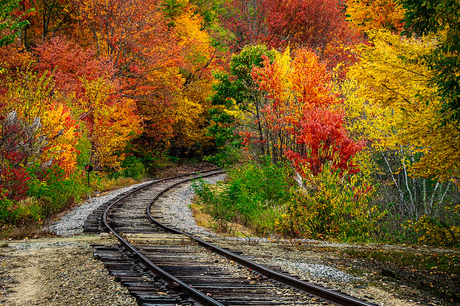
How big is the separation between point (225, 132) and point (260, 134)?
415 cm

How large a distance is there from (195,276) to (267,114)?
40.7ft

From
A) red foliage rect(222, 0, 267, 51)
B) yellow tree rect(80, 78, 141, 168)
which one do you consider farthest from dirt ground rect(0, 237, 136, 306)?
red foliage rect(222, 0, 267, 51)

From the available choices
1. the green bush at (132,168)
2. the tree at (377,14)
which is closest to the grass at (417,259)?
the tree at (377,14)

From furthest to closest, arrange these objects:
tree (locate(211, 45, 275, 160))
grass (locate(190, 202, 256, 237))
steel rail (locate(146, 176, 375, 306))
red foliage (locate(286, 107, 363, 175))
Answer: tree (locate(211, 45, 275, 160))
red foliage (locate(286, 107, 363, 175))
grass (locate(190, 202, 256, 237))
steel rail (locate(146, 176, 375, 306))

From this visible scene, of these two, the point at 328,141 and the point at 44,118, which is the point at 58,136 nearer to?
the point at 44,118

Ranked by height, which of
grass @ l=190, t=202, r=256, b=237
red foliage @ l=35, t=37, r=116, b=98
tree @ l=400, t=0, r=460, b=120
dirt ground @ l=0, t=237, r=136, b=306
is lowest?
grass @ l=190, t=202, r=256, b=237

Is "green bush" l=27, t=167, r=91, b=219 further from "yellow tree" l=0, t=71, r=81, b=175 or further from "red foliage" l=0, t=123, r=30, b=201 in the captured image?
"red foliage" l=0, t=123, r=30, b=201

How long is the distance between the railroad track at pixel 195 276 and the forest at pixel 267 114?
157 inches

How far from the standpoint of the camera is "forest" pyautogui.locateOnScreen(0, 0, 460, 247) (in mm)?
8734

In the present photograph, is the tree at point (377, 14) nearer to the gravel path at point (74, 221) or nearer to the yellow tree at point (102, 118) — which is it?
the yellow tree at point (102, 118)

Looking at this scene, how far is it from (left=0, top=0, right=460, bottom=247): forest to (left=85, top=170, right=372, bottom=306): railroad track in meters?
3.99

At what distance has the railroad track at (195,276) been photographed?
Result: 203 inches

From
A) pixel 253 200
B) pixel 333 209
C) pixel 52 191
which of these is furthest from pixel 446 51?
pixel 52 191

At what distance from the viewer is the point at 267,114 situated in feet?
58.5
